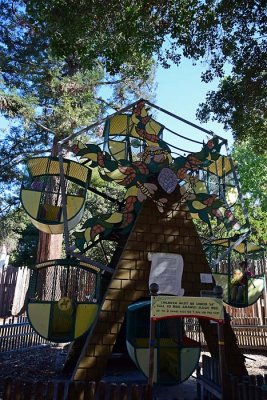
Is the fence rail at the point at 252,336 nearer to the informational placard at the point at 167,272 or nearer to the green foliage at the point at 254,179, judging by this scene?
the informational placard at the point at 167,272

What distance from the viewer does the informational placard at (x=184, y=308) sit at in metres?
4.79

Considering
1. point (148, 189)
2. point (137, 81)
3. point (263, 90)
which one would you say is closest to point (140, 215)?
point (148, 189)

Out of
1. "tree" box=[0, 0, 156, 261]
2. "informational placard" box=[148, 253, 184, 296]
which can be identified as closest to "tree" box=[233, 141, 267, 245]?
"tree" box=[0, 0, 156, 261]

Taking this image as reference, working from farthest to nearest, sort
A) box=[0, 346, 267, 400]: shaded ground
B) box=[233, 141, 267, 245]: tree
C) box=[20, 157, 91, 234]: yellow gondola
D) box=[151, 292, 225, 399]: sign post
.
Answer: box=[233, 141, 267, 245]: tree < box=[0, 346, 267, 400]: shaded ground < box=[20, 157, 91, 234]: yellow gondola < box=[151, 292, 225, 399]: sign post

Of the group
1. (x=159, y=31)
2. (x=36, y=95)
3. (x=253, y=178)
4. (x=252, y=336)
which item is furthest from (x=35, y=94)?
(x=253, y=178)

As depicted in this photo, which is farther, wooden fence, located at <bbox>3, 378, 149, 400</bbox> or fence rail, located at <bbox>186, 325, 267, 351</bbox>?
fence rail, located at <bbox>186, 325, 267, 351</bbox>

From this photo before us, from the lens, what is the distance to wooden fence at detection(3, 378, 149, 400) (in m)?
4.32

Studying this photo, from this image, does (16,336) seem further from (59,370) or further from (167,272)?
(167,272)

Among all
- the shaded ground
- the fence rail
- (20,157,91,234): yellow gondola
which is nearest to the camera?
(20,157,91,234): yellow gondola

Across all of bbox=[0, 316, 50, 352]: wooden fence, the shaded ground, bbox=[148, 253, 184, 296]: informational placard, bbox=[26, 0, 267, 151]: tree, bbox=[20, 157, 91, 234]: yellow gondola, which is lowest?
the shaded ground

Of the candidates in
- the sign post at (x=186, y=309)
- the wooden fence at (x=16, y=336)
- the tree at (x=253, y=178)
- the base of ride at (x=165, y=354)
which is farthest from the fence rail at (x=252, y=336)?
the tree at (x=253, y=178)

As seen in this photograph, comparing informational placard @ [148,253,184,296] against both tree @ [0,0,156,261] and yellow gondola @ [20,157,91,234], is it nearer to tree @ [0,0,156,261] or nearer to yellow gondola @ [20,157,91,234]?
yellow gondola @ [20,157,91,234]

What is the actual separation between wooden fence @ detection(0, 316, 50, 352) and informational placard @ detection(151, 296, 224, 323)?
266 inches

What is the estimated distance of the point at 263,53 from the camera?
8.72 metres
